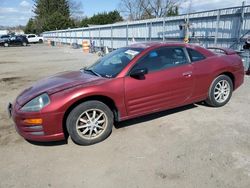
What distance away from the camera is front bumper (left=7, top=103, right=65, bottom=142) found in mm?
3512

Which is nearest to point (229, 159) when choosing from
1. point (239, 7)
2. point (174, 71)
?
point (174, 71)

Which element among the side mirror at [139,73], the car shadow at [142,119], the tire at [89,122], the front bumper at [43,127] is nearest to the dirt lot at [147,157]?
the car shadow at [142,119]

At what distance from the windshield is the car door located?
23 cm

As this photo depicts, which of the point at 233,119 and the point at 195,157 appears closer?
the point at 195,157

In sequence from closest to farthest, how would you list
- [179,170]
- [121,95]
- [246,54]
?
[179,170] < [121,95] < [246,54]

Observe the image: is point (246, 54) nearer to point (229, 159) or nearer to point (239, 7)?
point (239, 7)

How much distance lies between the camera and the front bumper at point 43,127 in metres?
3.51

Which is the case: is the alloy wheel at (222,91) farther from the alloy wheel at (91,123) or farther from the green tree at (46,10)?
the green tree at (46,10)

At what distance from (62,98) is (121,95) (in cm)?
95

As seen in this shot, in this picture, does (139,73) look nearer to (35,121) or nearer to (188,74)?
(188,74)

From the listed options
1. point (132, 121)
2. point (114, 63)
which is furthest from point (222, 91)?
point (114, 63)

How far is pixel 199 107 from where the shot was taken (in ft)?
17.5

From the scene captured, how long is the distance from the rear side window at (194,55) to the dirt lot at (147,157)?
3.69 feet

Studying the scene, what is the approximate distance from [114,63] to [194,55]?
1599mm
